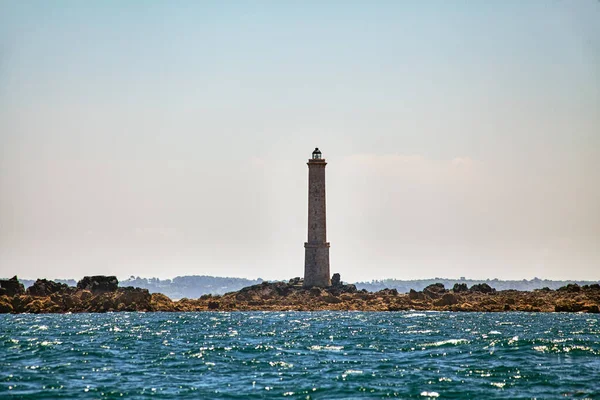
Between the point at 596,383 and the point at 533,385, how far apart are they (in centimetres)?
213

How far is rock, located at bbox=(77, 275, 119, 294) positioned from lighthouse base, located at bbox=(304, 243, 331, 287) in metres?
18.8

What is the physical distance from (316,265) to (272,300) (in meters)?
5.53

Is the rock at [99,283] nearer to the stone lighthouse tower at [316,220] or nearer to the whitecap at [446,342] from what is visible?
the stone lighthouse tower at [316,220]

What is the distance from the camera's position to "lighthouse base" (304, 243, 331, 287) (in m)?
83.4

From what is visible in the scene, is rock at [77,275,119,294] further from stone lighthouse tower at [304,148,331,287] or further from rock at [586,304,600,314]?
rock at [586,304,600,314]

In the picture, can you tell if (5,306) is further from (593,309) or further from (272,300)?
(593,309)

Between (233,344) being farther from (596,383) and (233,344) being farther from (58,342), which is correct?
(596,383)

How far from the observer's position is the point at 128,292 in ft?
261

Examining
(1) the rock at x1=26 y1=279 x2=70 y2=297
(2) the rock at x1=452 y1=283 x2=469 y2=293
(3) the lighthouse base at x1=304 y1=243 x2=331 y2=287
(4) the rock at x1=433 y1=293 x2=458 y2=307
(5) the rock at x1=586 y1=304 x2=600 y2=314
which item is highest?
(3) the lighthouse base at x1=304 y1=243 x2=331 y2=287

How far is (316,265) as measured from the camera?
84.1 m

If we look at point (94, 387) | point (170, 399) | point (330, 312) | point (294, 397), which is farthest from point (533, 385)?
point (330, 312)

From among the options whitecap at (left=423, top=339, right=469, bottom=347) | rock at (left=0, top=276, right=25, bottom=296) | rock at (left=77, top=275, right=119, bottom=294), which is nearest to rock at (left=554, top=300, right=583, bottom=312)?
whitecap at (left=423, top=339, right=469, bottom=347)

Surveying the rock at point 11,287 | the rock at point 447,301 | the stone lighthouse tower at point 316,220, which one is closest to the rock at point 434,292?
the rock at point 447,301

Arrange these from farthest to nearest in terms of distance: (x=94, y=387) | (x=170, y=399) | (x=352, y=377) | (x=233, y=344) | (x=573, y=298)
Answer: (x=573, y=298), (x=233, y=344), (x=352, y=377), (x=94, y=387), (x=170, y=399)
